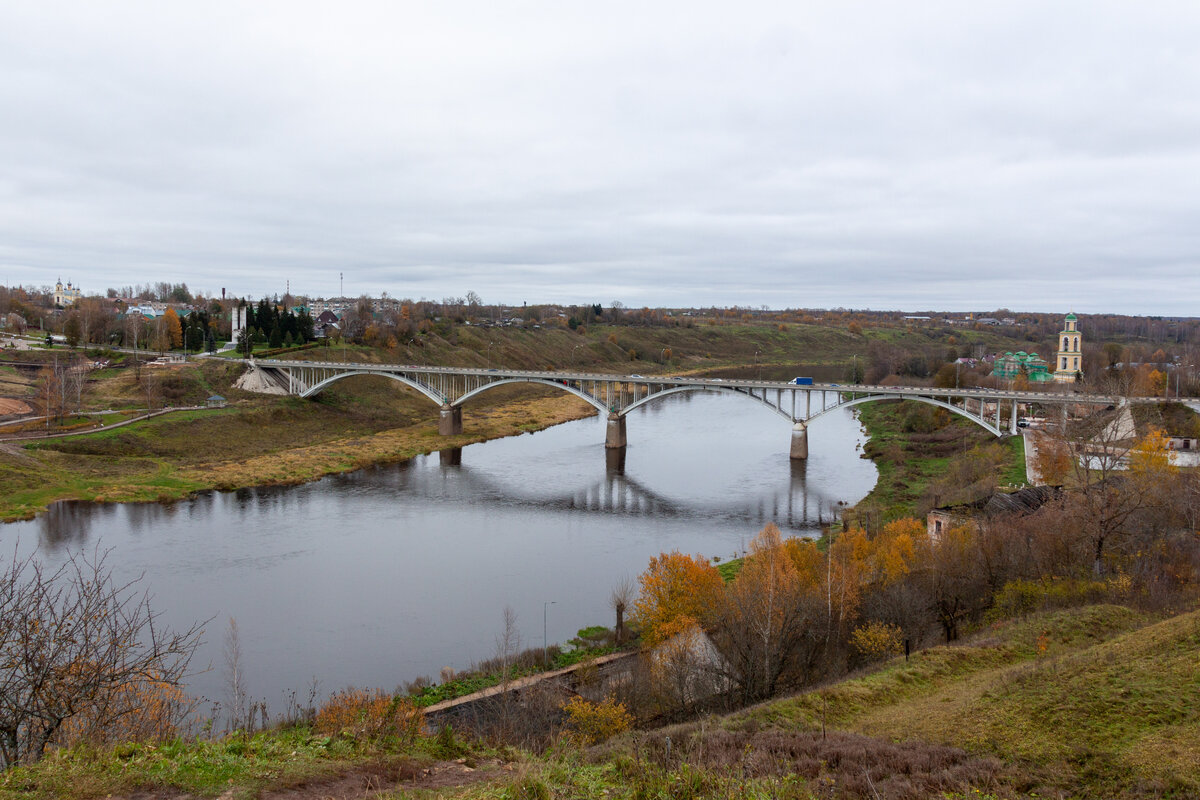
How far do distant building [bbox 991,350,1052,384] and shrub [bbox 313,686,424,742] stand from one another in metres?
57.9

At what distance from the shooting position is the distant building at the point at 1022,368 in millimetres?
61300

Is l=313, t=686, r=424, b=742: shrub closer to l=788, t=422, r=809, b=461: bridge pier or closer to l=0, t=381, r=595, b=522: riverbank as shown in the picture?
l=0, t=381, r=595, b=522: riverbank

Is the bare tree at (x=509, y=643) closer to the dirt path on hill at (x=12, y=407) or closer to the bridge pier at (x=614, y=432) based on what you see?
the bridge pier at (x=614, y=432)

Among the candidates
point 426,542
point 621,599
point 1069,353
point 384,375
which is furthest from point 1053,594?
point 1069,353

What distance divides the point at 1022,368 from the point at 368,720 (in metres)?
63.0

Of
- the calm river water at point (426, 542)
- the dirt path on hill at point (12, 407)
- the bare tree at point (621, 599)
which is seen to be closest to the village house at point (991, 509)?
the calm river water at point (426, 542)

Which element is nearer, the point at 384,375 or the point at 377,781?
the point at 377,781

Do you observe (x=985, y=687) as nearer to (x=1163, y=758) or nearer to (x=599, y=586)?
(x=1163, y=758)

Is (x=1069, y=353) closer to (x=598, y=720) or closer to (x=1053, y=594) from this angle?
(x=1053, y=594)

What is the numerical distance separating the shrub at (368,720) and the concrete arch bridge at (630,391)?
3201cm

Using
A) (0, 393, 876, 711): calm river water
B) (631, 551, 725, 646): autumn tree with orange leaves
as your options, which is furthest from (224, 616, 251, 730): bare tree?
(631, 551, 725, 646): autumn tree with orange leaves

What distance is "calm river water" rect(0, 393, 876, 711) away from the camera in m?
18.0

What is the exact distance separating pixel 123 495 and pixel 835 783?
106 feet

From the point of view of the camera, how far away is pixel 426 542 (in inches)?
1045
